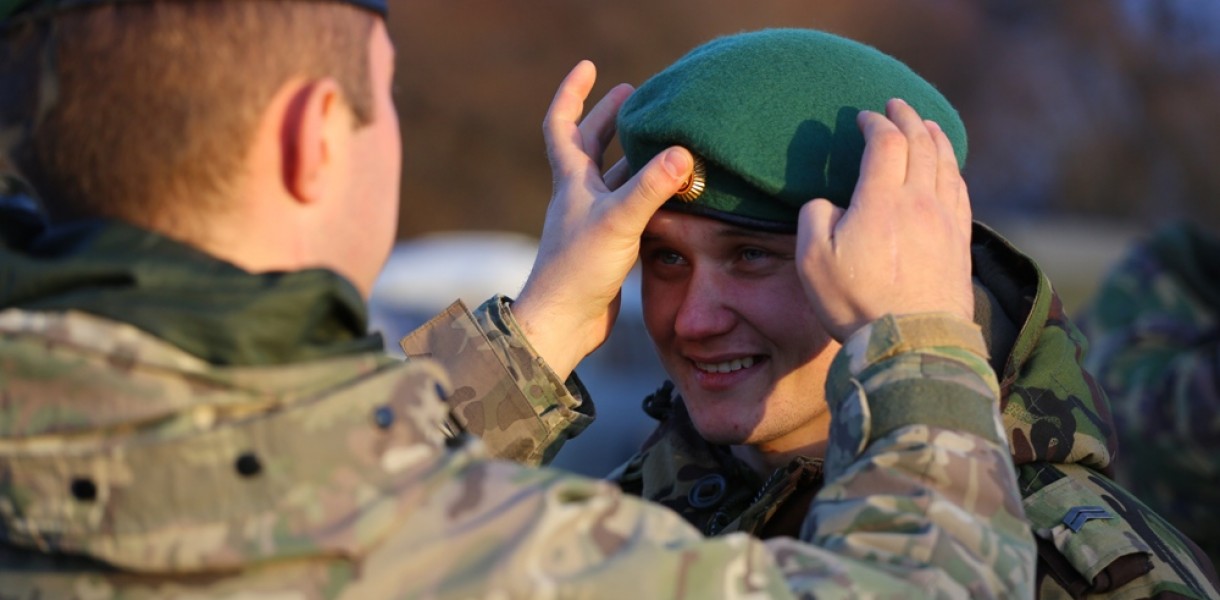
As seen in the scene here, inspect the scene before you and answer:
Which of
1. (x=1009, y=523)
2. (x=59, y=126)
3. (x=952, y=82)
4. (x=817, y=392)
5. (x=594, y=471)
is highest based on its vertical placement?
(x=59, y=126)

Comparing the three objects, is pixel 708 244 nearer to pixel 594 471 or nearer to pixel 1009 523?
pixel 1009 523

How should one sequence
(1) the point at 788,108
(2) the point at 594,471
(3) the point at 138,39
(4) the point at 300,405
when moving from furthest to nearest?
(2) the point at 594,471 < (1) the point at 788,108 < (3) the point at 138,39 < (4) the point at 300,405

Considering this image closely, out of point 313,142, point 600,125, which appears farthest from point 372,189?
point 600,125

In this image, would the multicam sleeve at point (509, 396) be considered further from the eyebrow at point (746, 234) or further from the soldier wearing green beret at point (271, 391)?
the soldier wearing green beret at point (271, 391)

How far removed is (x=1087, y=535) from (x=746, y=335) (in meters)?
0.82

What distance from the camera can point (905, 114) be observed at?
8.70 feet

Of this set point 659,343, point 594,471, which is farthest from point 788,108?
point 594,471

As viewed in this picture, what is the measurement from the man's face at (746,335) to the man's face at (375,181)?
1.01m

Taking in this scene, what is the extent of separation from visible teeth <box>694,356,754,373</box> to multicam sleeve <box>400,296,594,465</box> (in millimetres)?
286

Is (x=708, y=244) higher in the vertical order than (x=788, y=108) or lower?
lower

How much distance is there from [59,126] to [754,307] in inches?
60.8

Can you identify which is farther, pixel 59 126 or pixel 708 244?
pixel 708 244

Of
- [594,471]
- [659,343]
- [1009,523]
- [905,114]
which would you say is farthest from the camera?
[594,471]

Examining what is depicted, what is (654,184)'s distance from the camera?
2.90 metres
